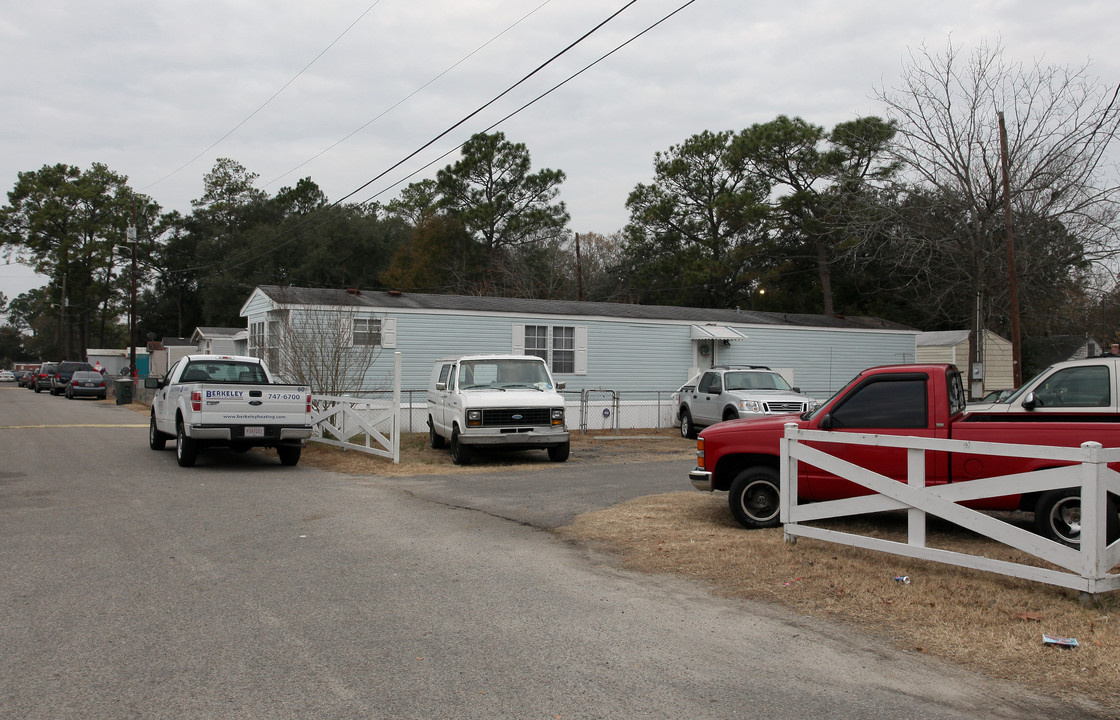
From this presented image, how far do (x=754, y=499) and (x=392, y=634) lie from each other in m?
4.66

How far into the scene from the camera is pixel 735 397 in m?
20.2

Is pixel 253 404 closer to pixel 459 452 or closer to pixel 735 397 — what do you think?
pixel 459 452

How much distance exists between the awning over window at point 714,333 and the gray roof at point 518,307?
0.55 m

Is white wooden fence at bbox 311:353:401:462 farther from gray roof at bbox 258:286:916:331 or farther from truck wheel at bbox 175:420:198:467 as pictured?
gray roof at bbox 258:286:916:331

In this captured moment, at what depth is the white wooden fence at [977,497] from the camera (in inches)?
223

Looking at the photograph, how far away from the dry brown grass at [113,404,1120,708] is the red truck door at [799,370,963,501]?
0.61m

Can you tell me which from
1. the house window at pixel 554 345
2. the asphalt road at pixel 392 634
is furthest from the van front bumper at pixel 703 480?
the house window at pixel 554 345

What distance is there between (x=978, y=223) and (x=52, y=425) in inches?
1098

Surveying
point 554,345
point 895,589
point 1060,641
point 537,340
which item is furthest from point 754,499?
point 554,345

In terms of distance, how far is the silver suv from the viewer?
19.7m

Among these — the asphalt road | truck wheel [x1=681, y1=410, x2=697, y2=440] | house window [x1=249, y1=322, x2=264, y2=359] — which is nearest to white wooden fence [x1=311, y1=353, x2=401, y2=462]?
house window [x1=249, y1=322, x2=264, y2=359]

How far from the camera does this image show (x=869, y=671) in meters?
4.86

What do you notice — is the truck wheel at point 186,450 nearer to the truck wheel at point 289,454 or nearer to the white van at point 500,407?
the truck wheel at point 289,454

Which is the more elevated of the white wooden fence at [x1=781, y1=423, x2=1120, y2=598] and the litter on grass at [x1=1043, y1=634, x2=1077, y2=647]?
the white wooden fence at [x1=781, y1=423, x2=1120, y2=598]
